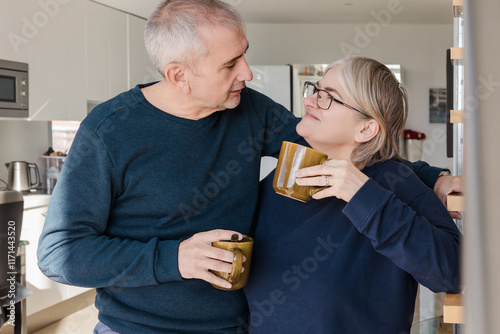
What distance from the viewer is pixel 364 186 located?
966mm

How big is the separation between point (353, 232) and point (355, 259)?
0.05 m

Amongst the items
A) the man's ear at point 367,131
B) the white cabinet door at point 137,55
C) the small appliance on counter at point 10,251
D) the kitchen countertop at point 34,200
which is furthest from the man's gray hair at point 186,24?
the white cabinet door at point 137,55

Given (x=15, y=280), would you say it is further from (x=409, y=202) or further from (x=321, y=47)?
(x=321, y=47)

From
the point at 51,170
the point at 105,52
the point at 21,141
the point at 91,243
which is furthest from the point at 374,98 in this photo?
the point at 105,52

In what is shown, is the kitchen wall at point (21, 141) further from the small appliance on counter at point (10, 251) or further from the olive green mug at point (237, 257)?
the olive green mug at point (237, 257)

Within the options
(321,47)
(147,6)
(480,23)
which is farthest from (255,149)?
(321,47)

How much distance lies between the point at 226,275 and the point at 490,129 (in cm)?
85

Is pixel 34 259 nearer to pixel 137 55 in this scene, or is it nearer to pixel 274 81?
pixel 137 55

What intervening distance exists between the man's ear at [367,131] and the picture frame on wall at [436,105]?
20.0 feet

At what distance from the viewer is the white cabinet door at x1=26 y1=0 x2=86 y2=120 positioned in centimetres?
400

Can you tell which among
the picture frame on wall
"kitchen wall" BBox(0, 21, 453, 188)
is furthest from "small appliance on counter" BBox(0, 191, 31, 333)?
the picture frame on wall

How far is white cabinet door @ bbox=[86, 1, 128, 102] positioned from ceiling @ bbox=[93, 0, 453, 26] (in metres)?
0.14

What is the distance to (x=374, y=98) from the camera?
3.85ft

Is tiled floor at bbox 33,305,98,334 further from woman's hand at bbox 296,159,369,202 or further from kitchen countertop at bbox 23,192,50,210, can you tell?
woman's hand at bbox 296,159,369,202
